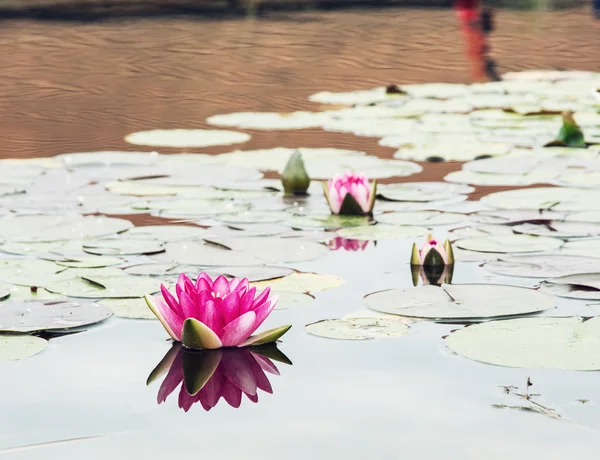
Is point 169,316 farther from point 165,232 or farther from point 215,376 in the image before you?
point 165,232

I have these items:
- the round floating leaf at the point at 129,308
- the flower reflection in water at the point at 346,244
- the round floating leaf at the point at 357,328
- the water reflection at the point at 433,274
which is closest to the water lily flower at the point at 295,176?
the flower reflection in water at the point at 346,244

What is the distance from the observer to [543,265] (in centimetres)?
283

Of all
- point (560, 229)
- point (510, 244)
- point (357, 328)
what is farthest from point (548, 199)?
point (357, 328)

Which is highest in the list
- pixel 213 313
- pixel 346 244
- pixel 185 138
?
pixel 213 313

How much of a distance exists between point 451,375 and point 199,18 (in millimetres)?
10044

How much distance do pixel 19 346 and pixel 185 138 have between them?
288 cm

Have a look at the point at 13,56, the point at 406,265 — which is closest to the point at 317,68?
the point at 13,56

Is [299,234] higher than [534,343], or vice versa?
[534,343]

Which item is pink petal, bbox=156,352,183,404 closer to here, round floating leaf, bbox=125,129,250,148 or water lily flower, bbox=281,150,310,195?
water lily flower, bbox=281,150,310,195

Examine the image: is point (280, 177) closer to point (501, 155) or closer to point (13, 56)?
point (501, 155)

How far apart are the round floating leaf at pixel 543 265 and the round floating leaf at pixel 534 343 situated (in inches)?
16.1

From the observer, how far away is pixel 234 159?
450 centimetres

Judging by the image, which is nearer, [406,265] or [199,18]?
[406,265]

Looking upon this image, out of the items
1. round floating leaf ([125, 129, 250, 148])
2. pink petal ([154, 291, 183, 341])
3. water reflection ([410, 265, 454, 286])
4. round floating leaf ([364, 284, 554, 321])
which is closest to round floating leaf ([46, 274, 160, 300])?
pink petal ([154, 291, 183, 341])
